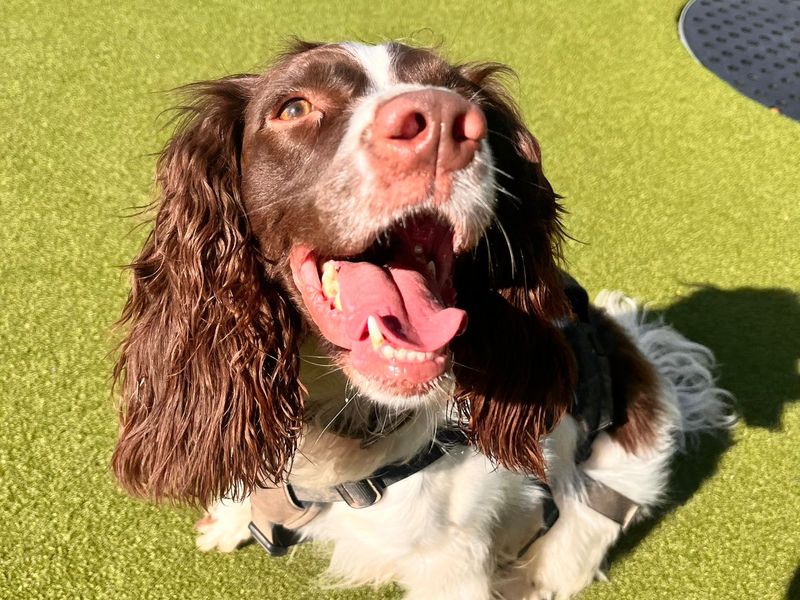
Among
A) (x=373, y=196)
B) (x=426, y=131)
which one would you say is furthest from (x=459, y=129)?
(x=373, y=196)

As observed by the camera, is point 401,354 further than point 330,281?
No

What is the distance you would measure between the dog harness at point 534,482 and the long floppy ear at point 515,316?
12 centimetres

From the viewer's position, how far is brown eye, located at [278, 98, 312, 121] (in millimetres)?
1483

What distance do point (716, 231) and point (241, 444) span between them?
260 cm

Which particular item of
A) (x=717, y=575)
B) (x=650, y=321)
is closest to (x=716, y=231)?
(x=650, y=321)

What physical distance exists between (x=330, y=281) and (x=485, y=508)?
0.78 m

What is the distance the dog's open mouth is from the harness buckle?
456 mm

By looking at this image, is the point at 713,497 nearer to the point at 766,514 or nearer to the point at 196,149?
the point at 766,514

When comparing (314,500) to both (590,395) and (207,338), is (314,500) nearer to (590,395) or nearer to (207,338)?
(207,338)

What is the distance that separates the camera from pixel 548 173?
346 cm

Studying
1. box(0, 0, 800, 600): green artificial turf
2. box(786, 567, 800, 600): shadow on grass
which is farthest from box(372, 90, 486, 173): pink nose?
box(786, 567, 800, 600): shadow on grass

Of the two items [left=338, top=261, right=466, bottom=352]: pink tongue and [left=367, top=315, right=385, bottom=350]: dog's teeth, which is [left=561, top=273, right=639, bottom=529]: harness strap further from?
[left=367, top=315, right=385, bottom=350]: dog's teeth

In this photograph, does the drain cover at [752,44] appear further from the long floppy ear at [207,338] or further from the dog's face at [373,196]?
the long floppy ear at [207,338]

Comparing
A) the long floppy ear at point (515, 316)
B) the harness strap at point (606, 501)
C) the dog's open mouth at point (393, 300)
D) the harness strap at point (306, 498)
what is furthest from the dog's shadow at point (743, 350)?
the dog's open mouth at point (393, 300)
